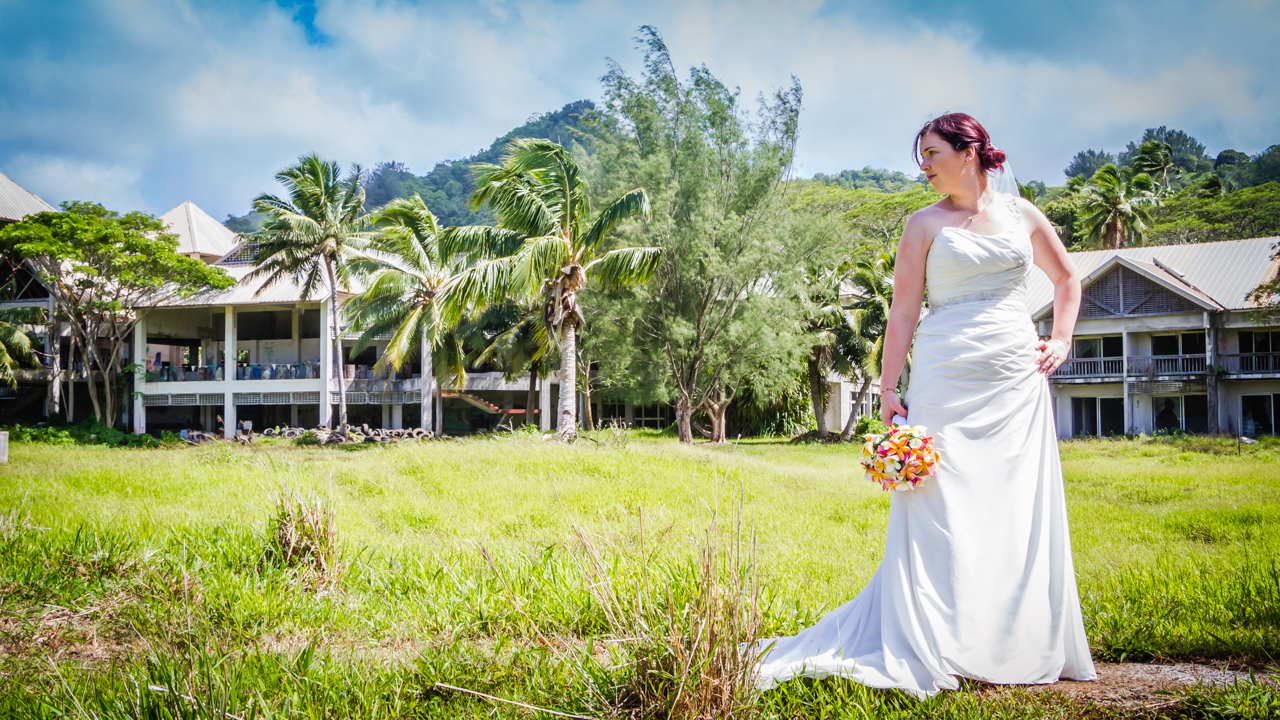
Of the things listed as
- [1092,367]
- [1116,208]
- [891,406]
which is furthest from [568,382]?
[1116,208]

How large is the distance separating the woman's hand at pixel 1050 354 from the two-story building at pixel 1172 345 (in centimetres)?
2542

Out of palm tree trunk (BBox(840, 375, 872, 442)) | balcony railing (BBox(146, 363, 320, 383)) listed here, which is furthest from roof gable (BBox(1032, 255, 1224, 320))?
balcony railing (BBox(146, 363, 320, 383))

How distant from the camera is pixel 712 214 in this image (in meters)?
20.7

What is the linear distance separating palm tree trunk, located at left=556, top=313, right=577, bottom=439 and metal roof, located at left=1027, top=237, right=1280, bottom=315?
54.4 ft

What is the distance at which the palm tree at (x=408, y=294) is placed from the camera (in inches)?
969

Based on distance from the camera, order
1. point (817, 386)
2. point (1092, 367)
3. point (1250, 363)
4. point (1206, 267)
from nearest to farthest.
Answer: point (1250, 363), point (1206, 267), point (1092, 367), point (817, 386)

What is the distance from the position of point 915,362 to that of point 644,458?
31.2 ft

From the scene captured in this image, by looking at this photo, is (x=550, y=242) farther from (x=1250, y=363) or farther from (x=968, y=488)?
(x=1250, y=363)

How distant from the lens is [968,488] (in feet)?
9.60

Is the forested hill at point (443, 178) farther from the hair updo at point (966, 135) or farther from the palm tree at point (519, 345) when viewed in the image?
the hair updo at point (966, 135)

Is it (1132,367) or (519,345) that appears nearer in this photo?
(1132,367)

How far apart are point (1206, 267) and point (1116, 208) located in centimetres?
934

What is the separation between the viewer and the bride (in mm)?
2812

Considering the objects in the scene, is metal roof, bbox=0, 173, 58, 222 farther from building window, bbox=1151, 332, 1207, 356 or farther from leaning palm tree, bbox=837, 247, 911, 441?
building window, bbox=1151, 332, 1207, 356
